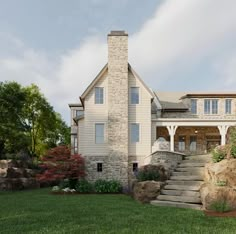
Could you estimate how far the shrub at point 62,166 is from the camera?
20969 millimetres

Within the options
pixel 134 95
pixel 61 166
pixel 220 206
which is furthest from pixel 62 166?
pixel 220 206

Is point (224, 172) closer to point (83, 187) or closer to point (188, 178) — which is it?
point (188, 178)

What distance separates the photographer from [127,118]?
73.8ft

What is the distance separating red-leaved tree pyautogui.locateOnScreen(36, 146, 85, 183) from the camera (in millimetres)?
20969

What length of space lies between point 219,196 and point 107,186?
425 inches

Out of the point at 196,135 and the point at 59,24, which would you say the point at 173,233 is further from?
the point at 196,135

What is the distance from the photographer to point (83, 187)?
68.0 ft

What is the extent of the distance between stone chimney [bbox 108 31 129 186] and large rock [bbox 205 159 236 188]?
375 inches

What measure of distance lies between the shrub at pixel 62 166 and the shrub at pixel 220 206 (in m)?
11.9

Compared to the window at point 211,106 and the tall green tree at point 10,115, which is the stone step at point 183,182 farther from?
the tall green tree at point 10,115

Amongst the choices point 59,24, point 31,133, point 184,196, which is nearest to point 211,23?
point 59,24

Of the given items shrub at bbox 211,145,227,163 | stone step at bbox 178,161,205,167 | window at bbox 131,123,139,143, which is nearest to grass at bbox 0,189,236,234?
shrub at bbox 211,145,227,163

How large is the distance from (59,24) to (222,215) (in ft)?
33.5

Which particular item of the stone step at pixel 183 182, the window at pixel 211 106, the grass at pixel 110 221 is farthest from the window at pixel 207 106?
the grass at pixel 110 221
